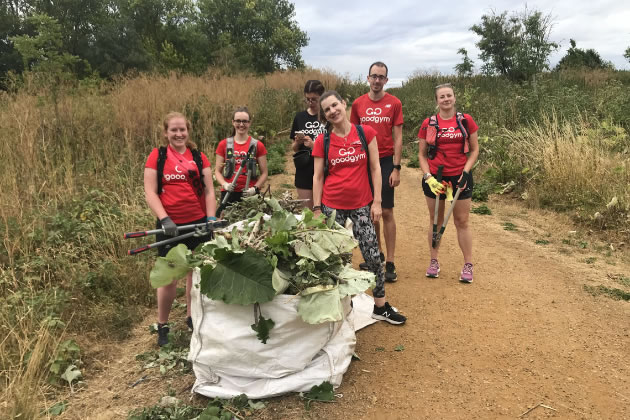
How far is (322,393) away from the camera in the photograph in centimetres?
266

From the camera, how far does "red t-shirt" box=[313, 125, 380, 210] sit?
3.34 metres

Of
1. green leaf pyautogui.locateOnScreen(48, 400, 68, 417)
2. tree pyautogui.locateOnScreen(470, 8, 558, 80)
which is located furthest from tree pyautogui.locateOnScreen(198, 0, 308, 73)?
green leaf pyautogui.locateOnScreen(48, 400, 68, 417)

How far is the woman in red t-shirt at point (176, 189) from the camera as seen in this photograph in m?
3.09

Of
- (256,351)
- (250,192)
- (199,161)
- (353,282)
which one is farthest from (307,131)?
(256,351)

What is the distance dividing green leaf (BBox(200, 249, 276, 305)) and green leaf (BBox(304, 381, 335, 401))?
28.9 inches

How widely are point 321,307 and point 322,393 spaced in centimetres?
64

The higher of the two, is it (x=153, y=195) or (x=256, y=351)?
(x=153, y=195)

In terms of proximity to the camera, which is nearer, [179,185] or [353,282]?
[353,282]

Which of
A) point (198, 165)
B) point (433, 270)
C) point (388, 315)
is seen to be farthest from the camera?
point (433, 270)

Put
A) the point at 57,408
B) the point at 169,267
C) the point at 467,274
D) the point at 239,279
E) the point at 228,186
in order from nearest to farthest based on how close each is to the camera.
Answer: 1. the point at 239,279
2. the point at 169,267
3. the point at 57,408
4. the point at 228,186
5. the point at 467,274

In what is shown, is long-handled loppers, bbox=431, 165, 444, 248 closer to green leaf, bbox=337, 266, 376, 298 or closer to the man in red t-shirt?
the man in red t-shirt

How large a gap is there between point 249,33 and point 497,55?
25039 mm

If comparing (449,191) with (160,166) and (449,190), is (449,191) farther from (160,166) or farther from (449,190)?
(160,166)

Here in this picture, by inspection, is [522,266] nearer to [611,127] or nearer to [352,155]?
[352,155]
